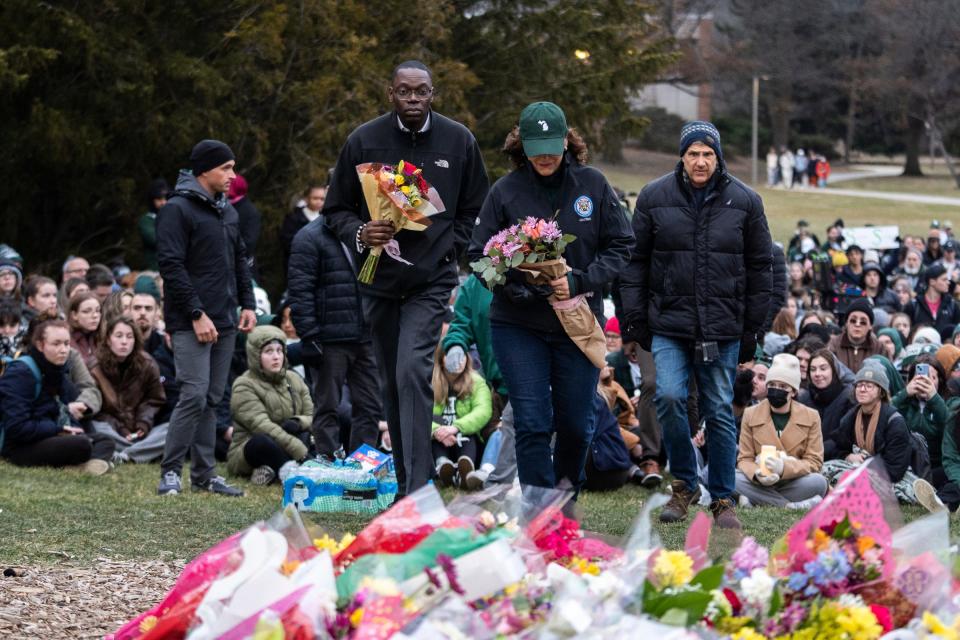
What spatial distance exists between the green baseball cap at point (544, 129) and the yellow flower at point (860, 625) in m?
3.50

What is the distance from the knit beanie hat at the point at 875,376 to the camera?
10227 mm

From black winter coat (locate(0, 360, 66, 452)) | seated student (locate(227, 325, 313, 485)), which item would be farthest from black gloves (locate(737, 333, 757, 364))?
black winter coat (locate(0, 360, 66, 452))

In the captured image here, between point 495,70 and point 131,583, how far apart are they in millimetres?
16997

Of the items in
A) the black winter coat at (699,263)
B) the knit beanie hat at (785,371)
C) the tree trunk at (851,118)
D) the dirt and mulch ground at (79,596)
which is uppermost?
the tree trunk at (851,118)

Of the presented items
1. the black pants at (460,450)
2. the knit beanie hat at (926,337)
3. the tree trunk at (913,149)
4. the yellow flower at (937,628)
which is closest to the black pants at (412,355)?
the black pants at (460,450)

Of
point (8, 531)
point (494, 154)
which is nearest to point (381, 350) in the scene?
point (8, 531)

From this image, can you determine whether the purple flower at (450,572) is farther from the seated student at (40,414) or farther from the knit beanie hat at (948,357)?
the knit beanie hat at (948,357)

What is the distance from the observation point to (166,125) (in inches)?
634

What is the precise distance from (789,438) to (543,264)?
4.02m

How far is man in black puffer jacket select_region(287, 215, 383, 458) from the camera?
1000cm

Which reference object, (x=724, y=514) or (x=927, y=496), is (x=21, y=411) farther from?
(x=927, y=496)

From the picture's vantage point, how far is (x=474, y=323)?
9.24m

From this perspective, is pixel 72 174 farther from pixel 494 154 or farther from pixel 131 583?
pixel 131 583

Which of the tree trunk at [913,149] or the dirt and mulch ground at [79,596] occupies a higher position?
the tree trunk at [913,149]
